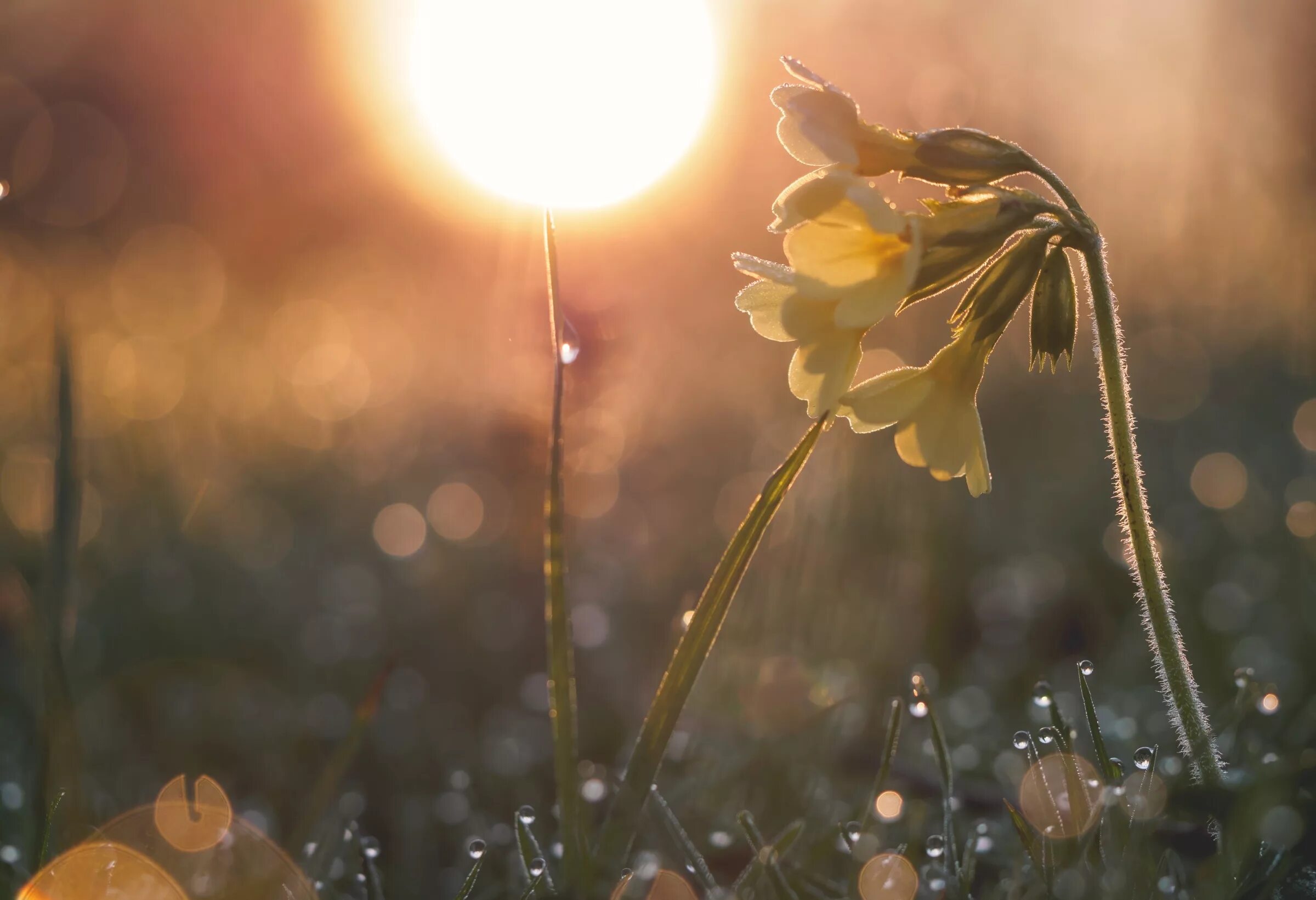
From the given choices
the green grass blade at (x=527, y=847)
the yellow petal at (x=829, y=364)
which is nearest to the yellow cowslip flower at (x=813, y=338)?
the yellow petal at (x=829, y=364)

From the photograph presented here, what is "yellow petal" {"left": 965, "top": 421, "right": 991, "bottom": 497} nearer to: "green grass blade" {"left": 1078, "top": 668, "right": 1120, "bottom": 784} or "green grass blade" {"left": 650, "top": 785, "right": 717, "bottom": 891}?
"green grass blade" {"left": 1078, "top": 668, "right": 1120, "bottom": 784}

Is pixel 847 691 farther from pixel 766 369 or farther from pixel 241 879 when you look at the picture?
pixel 766 369

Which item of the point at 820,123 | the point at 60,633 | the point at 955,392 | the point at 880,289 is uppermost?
the point at 820,123

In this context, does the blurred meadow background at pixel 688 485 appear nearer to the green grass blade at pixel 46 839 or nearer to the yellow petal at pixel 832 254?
the green grass blade at pixel 46 839

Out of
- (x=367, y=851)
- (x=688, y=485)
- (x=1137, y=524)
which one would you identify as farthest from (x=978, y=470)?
(x=688, y=485)

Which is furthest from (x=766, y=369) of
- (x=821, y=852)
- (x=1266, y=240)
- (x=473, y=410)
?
(x=821, y=852)

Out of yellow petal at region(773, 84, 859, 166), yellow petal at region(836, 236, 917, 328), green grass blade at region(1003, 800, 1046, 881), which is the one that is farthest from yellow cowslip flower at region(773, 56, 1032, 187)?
green grass blade at region(1003, 800, 1046, 881)

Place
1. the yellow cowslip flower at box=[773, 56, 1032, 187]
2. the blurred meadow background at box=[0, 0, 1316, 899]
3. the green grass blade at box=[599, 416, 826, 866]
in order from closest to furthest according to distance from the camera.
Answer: the green grass blade at box=[599, 416, 826, 866] → the yellow cowslip flower at box=[773, 56, 1032, 187] → the blurred meadow background at box=[0, 0, 1316, 899]

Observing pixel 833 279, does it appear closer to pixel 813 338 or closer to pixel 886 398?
pixel 813 338
